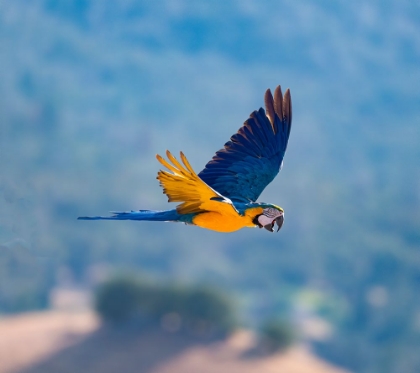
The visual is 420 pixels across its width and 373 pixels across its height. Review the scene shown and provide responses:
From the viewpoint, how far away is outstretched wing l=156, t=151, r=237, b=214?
1302 millimetres

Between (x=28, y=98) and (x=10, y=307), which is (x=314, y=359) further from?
(x=28, y=98)

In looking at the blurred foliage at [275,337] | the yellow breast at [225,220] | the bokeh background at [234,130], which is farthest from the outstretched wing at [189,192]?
the blurred foliage at [275,337]

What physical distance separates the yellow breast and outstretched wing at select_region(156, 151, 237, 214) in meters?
0.02

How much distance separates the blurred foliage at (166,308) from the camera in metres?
5.19

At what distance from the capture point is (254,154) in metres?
1.90

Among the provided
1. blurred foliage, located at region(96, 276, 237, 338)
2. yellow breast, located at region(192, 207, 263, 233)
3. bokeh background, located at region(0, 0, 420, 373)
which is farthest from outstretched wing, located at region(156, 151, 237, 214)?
blurred foliage, located at region(96, 276, 237, 338)

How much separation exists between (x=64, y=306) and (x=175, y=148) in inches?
125

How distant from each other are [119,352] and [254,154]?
11.9ft

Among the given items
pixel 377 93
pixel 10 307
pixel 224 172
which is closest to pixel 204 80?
pixel 377 93

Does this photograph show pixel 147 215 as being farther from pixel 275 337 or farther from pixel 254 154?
pixel 275 337

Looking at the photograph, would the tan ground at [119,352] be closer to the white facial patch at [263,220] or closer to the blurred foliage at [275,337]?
the blurred foliage at [275,337]

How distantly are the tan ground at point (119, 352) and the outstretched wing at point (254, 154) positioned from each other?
3.30m

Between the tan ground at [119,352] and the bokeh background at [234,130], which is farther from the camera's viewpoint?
the bokeh background at [234,130]

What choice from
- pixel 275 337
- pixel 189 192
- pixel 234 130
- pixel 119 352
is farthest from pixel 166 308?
pixel 189 192
